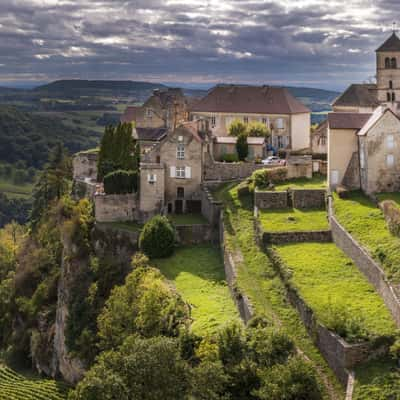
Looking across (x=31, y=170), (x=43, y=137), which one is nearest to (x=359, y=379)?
(x=31, y=170)

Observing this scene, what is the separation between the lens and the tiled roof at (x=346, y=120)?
49.7 metres

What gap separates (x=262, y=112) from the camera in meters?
72.7

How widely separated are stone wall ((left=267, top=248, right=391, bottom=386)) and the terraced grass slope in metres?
23.1

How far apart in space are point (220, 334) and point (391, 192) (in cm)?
2012

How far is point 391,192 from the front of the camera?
46.8 m

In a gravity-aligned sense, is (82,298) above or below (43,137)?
below

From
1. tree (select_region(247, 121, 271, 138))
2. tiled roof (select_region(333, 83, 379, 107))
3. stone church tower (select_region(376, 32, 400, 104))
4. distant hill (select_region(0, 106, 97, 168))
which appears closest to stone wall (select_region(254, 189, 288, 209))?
stone church tower (select_region(376, 32, 400, 104))

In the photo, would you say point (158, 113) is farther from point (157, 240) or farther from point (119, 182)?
point (157, 240)

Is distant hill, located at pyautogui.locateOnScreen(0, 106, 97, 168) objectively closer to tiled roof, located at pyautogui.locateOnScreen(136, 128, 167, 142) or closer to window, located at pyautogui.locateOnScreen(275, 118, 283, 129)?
tiled roof, located at pyautogui.locateOnScreen(136, 128, 167, 142)

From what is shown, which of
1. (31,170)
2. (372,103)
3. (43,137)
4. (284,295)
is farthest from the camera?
(43,137)

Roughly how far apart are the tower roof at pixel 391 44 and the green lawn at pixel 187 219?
76.4ft

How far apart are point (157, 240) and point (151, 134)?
2225 cm

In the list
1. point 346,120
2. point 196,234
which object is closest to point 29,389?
point 196,234

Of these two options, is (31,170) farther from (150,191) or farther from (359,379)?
(359,379)
